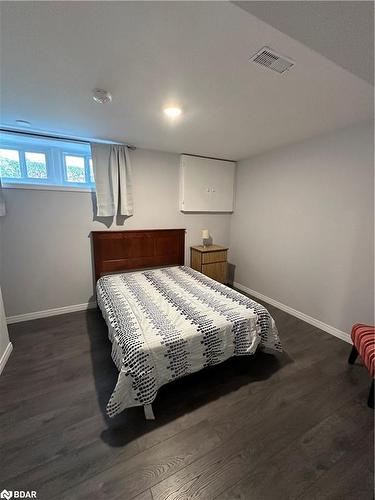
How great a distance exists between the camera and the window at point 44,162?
2.53 metres

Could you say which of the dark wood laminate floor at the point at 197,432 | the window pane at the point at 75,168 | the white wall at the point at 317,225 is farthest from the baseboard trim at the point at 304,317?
the window pane at the point at 75,168

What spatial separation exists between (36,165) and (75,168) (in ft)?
1.44

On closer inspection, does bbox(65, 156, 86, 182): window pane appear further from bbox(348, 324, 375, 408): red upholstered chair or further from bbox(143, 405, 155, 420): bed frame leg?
bbox(348, 324, 375, 408): red upholstered chair

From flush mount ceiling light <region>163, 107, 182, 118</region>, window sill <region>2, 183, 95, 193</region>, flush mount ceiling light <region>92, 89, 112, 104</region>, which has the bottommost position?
window sill <region>2, 183, 95, 193</region>

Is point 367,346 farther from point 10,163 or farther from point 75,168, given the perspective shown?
point 10,163

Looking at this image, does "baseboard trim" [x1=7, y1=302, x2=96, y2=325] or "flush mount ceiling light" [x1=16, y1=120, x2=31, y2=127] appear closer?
"flush mount ceiling light" [x1=16, y1=120, x2=31, y2=127]

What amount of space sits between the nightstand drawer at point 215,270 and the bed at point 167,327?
1.87ft

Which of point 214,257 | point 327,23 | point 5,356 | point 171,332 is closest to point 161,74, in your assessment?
point 327,23

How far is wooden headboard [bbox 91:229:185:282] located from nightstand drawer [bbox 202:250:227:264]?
0.40 meters

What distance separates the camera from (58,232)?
2.80 m

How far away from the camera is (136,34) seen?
3.57 ft

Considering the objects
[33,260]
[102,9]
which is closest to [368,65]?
[102,9]

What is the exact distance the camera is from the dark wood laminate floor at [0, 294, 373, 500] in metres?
1.15

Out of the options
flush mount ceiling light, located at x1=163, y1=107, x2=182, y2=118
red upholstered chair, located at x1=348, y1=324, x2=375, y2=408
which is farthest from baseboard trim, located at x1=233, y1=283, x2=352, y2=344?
flush mount ceiling light, located at x1=163, y1=107, x2=182, y2=118
